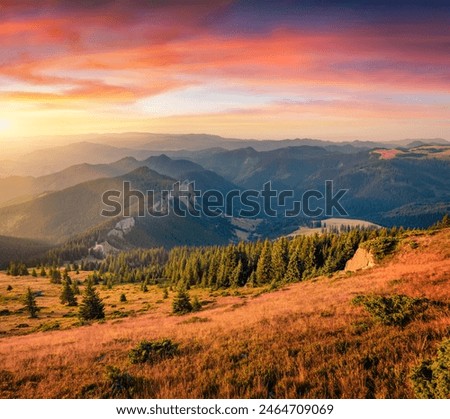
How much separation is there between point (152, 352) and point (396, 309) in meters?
10.5

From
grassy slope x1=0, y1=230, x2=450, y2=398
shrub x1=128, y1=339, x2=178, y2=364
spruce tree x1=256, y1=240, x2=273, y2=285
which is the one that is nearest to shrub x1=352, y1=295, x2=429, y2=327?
grassy slope x1=0, y1=230, x2=450, y2=398

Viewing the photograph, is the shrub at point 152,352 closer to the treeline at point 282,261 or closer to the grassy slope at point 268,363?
the grassy slope at point 268,363

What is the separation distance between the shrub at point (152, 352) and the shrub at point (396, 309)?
28.9ft

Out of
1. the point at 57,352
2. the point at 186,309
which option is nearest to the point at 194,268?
the point at 186,309

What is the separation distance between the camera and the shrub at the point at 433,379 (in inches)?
273

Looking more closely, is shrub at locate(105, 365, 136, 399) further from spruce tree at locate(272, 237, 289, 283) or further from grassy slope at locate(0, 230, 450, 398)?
spruce tree at locate(272, 237, 289, 283)

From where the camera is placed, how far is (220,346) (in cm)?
1265

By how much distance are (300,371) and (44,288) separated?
450 feet

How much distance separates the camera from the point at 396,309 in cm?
1300

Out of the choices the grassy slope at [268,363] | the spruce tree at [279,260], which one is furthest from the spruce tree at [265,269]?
the grassy slope at [268,363]

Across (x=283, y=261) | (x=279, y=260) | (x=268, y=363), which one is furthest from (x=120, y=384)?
(x=283, y=261)

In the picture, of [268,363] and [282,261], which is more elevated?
[268,363]

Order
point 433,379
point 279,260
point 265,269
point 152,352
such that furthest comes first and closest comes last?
1. point 265,269
2. point 279,260
3. point 152,352
4. point 433,379

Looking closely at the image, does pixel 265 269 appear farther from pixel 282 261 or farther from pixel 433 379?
pixel 433 379
